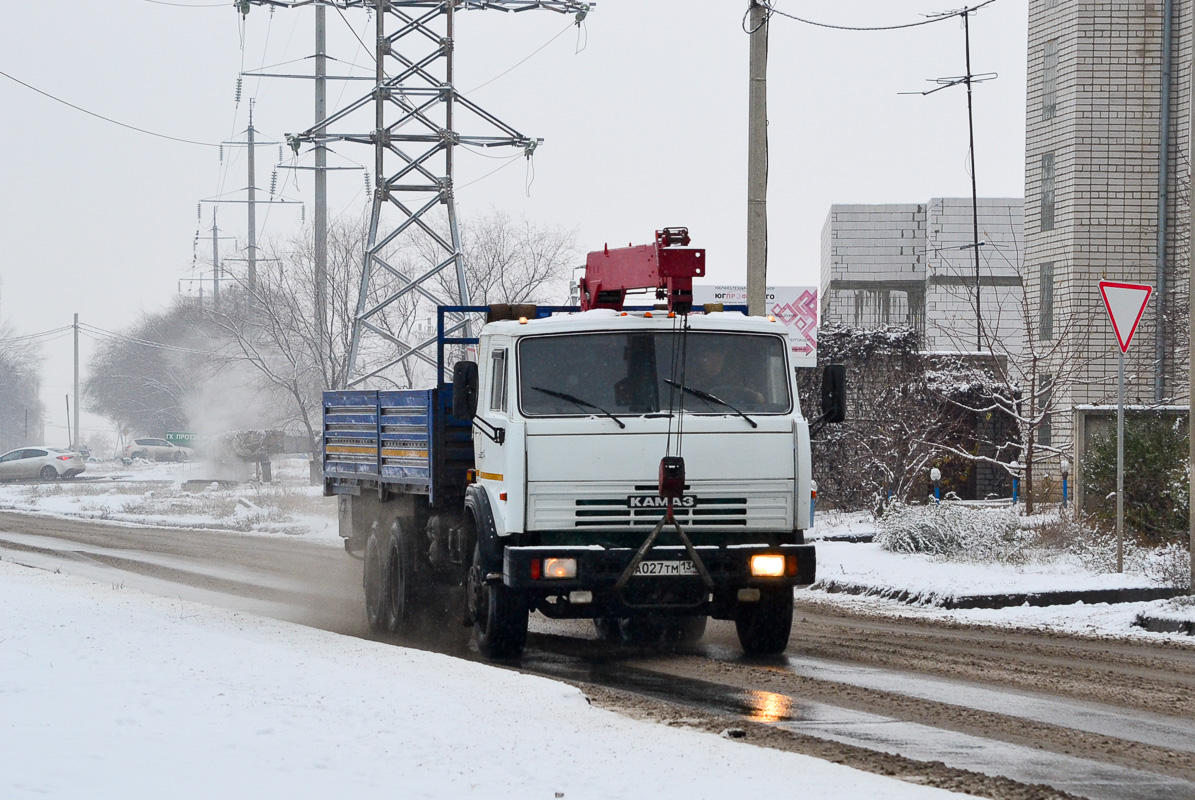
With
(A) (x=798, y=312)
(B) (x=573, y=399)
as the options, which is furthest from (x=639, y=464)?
(A) (x=798, y=312)

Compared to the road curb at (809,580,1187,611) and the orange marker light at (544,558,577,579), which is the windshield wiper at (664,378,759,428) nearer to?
the orange marker light at (544,558,577,579)

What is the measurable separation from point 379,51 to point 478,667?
20986 mm

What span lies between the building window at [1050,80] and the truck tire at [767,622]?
26363 mm

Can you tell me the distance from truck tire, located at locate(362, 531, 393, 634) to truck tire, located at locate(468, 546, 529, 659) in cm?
239

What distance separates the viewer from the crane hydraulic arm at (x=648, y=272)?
10.4 m

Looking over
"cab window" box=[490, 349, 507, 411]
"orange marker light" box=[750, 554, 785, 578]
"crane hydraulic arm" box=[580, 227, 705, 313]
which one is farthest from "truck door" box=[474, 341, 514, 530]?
"orange marker light" box=[750, 554, 785, 578]

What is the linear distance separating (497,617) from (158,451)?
83185mm

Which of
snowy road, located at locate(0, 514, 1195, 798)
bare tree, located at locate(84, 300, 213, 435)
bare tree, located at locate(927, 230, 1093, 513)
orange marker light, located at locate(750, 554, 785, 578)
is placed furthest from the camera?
bare tree, located at locate(84, 300, 213, 435)

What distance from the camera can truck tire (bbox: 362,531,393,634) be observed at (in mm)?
13477

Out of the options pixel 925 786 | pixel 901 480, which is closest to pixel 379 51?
pixel 901 480

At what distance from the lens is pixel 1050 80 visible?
114 feet

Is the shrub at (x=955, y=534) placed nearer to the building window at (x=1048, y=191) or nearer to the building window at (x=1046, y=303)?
the building window at (x=1046, y=303)

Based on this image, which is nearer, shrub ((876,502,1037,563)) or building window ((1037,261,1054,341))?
shrub ((876,502,1037,563))

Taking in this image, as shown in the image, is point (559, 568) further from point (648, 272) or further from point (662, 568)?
point (648, 272)
